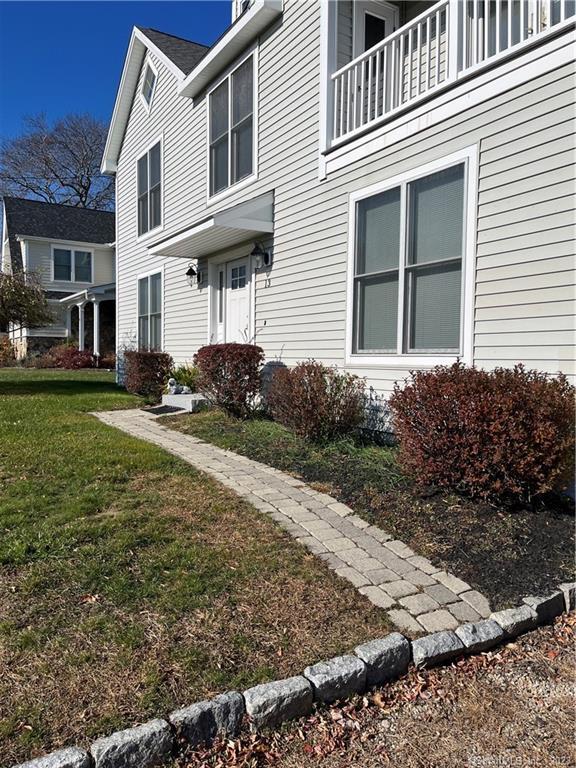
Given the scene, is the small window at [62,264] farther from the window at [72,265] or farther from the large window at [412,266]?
the large window at [412,266]

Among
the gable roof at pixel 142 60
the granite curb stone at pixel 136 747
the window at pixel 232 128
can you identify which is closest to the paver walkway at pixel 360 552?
the granite curb stone at pixel 136 747

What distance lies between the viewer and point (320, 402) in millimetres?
5914

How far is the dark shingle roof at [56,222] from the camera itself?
25500 millimetres

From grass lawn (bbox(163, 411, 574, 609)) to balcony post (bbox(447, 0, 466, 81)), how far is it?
13.0 feet

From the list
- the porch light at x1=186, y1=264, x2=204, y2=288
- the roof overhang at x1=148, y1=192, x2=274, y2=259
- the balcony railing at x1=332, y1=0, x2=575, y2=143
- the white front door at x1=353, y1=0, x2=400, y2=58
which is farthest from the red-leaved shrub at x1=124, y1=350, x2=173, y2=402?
the white front door at x1=353, y1=0, x2=400, y2=58

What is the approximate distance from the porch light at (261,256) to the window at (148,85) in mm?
6953

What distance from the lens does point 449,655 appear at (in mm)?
2596

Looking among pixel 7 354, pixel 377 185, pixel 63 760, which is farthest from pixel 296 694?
pixel 7 354

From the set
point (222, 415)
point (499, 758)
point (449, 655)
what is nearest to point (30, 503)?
point (449, 655)

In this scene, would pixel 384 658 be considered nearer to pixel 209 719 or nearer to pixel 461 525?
pixel 209 719

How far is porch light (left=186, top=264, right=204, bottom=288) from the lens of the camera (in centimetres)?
1059

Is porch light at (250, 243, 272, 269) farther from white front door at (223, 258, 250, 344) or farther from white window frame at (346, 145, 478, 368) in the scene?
white window frame at (346, 145, 478, 368)

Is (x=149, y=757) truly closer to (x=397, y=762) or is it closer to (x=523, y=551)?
(x=397, y=762)

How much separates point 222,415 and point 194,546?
4787mm
